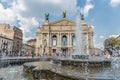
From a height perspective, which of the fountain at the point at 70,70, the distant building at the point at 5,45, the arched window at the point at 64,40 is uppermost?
the arched window at the point at 64,40

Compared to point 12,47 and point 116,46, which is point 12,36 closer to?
point 12,47

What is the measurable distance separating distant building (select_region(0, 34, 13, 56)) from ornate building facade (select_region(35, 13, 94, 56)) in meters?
12.4

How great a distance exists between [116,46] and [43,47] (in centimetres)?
3158

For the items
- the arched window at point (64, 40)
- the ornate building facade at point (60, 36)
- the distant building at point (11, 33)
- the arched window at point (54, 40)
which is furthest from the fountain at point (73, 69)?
the distant building at point (11, 33)

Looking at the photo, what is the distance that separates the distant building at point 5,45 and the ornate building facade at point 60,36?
12.4 m

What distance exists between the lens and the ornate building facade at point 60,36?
83.6 m

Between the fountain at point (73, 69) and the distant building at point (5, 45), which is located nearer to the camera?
the fountain at point (73, 69)

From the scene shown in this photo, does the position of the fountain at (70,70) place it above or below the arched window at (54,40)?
below

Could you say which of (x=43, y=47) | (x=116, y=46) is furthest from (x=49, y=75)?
(x=43, y=47)

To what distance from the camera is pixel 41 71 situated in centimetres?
893

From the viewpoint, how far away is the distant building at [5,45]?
223ft

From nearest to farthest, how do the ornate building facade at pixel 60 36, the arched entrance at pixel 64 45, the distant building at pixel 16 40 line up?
the ornate building facade at pixel 60 36, the arched entrance at pixel 64 45, the distant building at pixel 16 40

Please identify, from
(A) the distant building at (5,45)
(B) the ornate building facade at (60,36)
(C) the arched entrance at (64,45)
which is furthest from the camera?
(C) the arched entrance at (64,45)

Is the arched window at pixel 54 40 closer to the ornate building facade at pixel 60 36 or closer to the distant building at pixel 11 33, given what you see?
the ornate building facade at pixel 60 36
